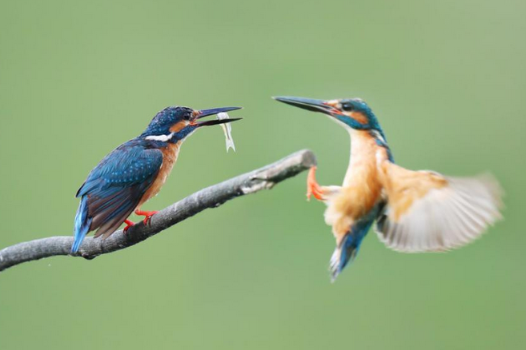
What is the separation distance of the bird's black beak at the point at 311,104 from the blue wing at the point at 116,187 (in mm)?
357

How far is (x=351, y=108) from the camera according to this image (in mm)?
613

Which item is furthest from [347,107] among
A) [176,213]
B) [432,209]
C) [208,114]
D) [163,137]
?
[163,137]

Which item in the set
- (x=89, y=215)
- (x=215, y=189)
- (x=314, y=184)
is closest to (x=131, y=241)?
(x=89, y=215)

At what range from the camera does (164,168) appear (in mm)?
1073

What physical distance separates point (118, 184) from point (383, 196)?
0.51 meters

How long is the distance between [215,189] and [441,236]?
242mm

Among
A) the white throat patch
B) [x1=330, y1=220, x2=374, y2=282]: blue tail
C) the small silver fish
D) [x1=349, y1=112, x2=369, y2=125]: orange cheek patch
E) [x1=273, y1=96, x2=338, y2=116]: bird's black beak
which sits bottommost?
[x1=330, y1=220, x2=374, y2=282]: blue tail

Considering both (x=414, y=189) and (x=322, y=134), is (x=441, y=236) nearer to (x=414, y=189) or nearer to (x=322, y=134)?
(x=414, y=189)

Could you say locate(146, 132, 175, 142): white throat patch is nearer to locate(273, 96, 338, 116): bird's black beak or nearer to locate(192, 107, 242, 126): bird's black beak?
locate(192, 107, 242, 126): bird's black beak

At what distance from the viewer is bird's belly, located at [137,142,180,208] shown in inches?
40.6

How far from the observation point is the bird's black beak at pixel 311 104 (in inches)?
24.3

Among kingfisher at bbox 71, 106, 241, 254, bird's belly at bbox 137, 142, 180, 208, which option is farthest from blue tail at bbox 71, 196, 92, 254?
bird's belly at bbox 137, 142, 180, 208

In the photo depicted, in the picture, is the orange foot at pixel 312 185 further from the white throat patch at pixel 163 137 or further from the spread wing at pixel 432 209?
the white throat patch at pixel 163 137

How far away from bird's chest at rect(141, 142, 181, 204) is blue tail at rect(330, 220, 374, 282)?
18.1 inches
